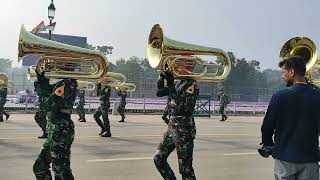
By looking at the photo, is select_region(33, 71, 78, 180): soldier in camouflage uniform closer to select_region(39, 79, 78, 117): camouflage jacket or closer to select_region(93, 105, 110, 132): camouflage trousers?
select_region(39, 79, 78, 117): camouflage jacket

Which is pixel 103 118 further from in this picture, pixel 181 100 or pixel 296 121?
pixel 296 121

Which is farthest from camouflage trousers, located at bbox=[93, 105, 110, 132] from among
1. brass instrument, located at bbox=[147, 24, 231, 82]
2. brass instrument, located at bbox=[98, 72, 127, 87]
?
brass instrument, located at bbox=[147, 24, 231, 82]

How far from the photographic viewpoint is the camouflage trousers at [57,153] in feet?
18.7

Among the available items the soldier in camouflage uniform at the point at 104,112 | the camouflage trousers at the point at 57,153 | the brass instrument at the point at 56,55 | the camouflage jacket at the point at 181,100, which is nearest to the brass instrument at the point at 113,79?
the soldier in camouflage uniform at the point at 104,112

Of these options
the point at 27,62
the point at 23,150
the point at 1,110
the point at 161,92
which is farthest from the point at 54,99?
the point at 27,62

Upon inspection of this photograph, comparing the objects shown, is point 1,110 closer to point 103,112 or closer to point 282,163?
point 103,112

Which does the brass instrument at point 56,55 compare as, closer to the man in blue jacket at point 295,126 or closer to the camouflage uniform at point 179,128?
the camouflage uniform at point 179,128

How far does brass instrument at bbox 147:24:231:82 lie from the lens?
652cm

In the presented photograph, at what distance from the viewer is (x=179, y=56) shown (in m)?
6.62

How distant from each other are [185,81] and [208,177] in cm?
264

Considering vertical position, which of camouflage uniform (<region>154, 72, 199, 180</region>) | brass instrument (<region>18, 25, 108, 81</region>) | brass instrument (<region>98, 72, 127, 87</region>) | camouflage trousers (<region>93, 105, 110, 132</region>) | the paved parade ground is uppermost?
brass instrument (<region>18, 25, 108, 81</region>)

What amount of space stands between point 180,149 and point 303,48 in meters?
2.23

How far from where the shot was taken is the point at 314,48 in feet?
22.4

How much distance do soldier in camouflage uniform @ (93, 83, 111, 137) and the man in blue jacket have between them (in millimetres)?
10226
